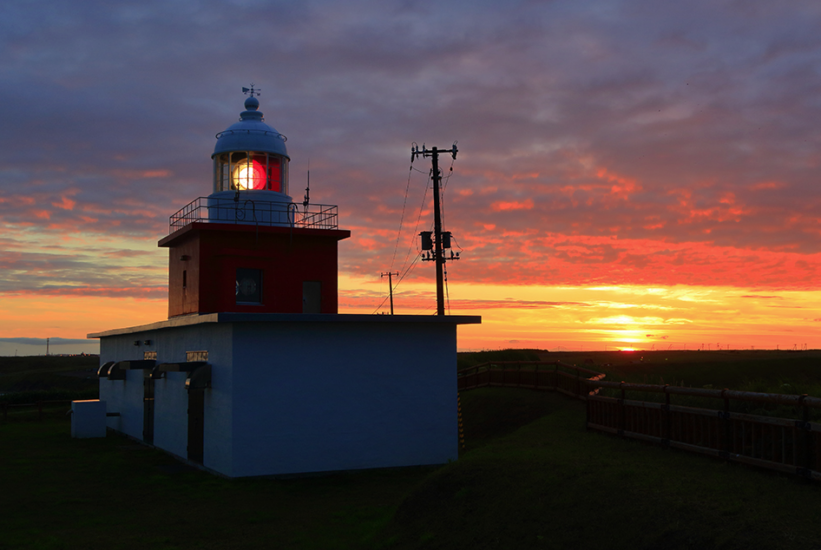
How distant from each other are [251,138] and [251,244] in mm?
4406

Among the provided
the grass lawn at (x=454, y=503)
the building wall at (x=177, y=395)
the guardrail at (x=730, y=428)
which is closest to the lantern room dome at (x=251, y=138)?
the building wall at (x=177, y=395)

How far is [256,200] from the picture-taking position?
2408 centimetres

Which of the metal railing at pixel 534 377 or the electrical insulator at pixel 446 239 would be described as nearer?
the metal railing at pixel 534 377

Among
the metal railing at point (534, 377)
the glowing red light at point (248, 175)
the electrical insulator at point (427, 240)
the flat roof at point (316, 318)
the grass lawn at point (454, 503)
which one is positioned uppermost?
the glowing red light at point (248, 175)

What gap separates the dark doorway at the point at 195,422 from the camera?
67.8 feet

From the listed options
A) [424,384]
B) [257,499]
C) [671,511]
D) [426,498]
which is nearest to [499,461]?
[426,498]

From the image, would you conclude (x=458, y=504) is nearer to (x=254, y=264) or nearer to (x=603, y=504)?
(x=603, y=504)

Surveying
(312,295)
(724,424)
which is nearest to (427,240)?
(312,295)

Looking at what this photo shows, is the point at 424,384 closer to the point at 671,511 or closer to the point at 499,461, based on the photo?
the point at 499,461

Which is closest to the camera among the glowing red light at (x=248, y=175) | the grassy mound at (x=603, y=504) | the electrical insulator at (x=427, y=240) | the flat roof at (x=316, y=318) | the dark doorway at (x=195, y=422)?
the grassy mound at (x=603, y=504)

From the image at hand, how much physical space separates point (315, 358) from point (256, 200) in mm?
8092

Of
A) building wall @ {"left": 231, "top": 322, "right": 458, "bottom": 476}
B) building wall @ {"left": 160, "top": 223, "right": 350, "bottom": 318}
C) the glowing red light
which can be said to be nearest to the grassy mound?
building wall @ {"left": 231, "top": 322, "right": 458, "bottom": 476}

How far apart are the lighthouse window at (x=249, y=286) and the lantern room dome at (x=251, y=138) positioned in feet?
15.5

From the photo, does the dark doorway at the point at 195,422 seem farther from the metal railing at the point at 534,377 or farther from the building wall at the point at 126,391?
the metal railing at the point at 534,377
